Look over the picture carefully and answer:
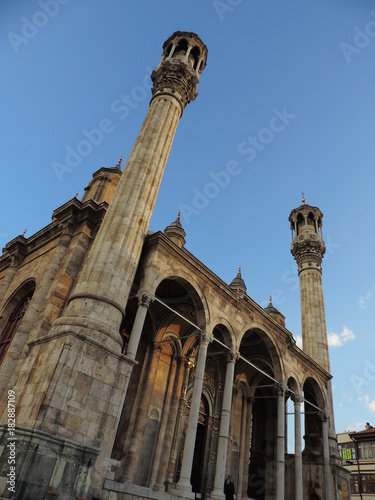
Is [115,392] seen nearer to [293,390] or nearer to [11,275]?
[11,275]

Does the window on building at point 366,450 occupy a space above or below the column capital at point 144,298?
above

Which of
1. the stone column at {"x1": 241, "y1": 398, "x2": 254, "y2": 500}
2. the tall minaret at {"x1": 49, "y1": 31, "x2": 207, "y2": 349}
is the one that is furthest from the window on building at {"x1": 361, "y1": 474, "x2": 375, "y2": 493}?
the tall minaret at {"x1": 49, "y1": 31, "x2": 207, "y2": 349}

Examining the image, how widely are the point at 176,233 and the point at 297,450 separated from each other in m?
11.7

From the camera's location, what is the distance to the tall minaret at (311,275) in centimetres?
2252

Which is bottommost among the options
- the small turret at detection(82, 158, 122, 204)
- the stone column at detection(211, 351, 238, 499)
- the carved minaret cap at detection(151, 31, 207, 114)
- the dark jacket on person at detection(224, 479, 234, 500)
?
the dark jacket on person at detection(224, 479, 234, 500)

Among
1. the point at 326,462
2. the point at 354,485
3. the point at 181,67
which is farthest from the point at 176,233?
the point at 354,485

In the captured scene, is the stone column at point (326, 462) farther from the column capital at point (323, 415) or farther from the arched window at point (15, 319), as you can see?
the arched window at point (15, 319)

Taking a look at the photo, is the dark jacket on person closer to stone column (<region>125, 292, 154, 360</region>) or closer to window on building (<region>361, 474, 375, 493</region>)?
stone column (<region>125, 292, 154, 360</region>)

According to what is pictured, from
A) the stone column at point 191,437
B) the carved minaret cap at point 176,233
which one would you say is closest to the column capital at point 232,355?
the stone column at point 191,437

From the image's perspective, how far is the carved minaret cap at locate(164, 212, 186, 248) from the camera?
67.8 feet

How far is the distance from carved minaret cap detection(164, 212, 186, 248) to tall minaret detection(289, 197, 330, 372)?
8.92 meters

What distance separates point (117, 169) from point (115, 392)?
13.8 meters

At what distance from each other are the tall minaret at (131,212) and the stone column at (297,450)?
1051 cm

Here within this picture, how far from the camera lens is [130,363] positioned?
1027cm
